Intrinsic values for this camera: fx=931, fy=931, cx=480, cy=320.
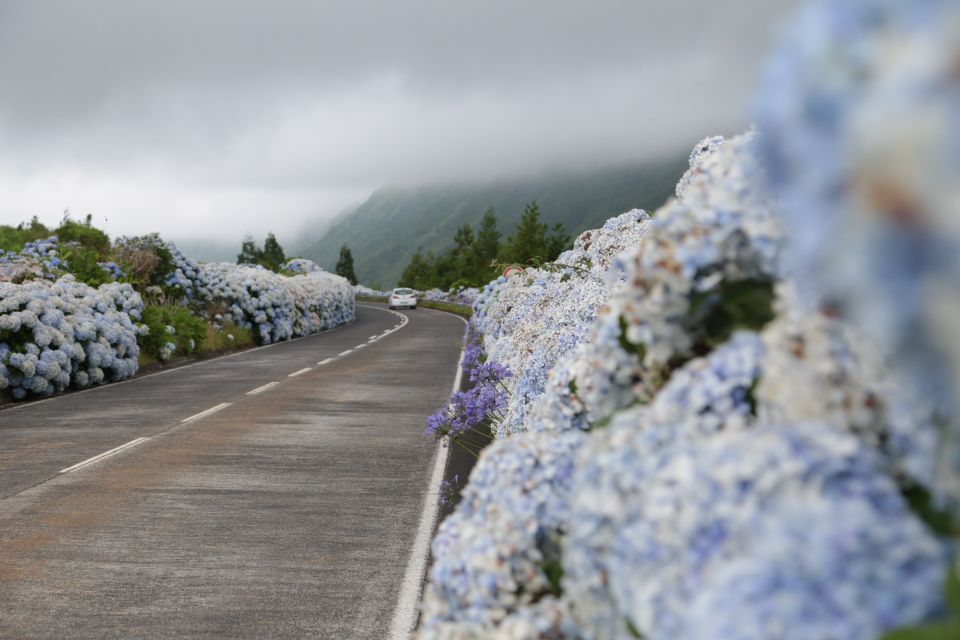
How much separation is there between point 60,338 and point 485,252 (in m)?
79.3

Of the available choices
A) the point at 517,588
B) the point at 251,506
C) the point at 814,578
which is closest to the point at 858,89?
the point at 814,578

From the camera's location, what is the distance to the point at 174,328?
75.1 ft

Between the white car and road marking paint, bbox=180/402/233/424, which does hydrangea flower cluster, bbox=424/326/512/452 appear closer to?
road marking paint, bbox=180/402/233/424

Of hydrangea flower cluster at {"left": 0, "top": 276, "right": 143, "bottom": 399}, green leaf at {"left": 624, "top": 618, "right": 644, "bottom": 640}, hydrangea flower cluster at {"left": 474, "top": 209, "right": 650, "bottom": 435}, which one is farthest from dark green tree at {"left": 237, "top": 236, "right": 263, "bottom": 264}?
green leaf at {"left": 624, "top": 618, "right": 644, "bottom": 640}

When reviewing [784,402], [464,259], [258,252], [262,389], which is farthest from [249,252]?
[784,402]

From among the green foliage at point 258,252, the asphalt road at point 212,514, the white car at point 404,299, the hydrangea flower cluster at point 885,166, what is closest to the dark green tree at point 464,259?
the green foliage at point 258,252

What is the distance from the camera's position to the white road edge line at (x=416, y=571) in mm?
5035

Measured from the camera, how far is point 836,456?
139cm

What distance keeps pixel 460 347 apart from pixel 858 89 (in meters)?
22.9

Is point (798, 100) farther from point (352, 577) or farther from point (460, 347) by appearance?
point (460, 347)

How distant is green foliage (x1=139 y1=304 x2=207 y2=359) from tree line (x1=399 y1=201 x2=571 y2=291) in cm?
4360

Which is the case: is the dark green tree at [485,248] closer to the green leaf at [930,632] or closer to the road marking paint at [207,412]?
the road marking paint at [207,412]

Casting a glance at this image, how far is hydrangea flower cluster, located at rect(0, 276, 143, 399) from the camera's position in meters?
14.8

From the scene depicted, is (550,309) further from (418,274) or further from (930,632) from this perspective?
(418,274)
